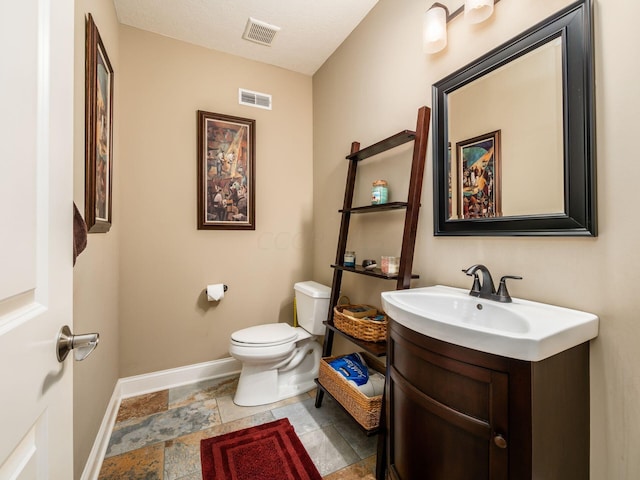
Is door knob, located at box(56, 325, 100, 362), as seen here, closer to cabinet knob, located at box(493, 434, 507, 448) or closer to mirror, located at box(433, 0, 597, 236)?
cabinet knob, located at box(493, 434, 507, 448)

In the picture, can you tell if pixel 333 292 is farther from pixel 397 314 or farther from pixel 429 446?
pixel 429 446

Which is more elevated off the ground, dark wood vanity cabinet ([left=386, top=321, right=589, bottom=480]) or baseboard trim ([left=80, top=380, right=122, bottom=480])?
dark wood vanity cabinet ([left=386, top=321, right=589, bottom=480])

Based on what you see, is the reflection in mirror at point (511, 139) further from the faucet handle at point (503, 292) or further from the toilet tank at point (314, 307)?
the toilet tank at point (314, 307)

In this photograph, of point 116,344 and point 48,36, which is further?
point 116,344

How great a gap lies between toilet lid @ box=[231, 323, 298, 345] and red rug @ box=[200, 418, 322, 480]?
481 millimetres

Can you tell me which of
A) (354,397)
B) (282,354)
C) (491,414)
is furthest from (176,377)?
(491,414)

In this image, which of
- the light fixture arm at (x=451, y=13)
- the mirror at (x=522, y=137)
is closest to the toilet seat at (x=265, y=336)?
the mirror at (x=522, y=137)

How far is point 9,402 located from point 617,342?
4.70ft

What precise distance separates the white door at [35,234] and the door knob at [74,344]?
20 mm

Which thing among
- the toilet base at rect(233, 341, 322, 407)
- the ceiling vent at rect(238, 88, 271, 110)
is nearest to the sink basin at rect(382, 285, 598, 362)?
the toilet base at rect(233, 341, 322, 407)

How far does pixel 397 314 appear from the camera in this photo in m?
1.08

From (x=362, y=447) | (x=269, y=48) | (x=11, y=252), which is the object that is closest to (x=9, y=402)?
(x=11, y=252)

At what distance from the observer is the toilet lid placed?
1909 mm

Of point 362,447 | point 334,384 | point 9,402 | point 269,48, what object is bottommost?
point 362,447
